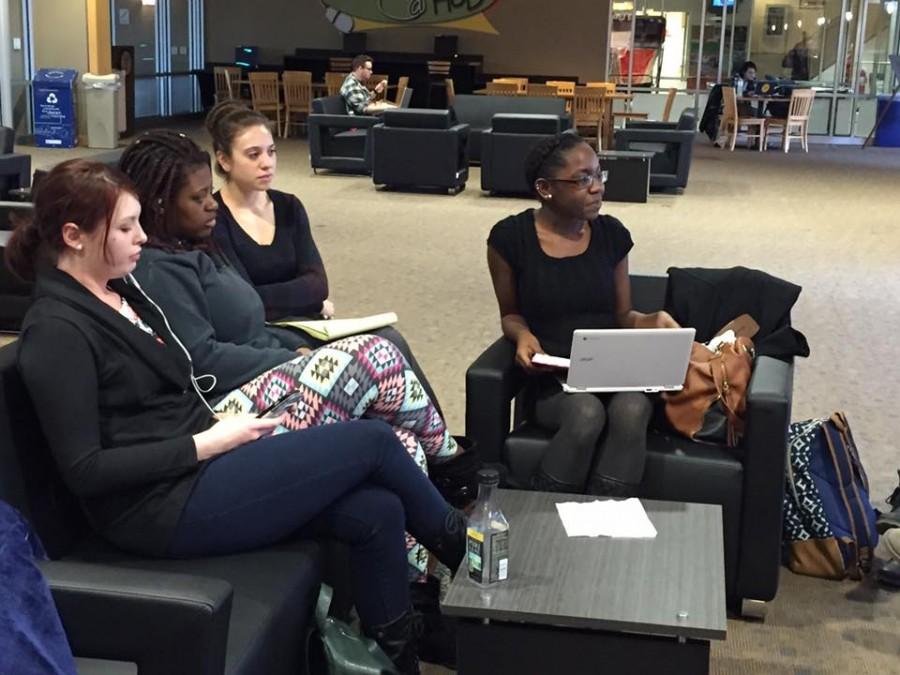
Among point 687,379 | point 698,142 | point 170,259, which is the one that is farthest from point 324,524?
point 698,142

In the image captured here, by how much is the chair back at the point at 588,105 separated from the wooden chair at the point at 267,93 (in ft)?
14.1

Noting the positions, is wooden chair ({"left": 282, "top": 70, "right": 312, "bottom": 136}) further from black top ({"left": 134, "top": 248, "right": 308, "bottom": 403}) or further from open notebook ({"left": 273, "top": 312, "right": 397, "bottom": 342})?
black top ({"left": 134, "top": 248, "right": 308, "bottom": 403})

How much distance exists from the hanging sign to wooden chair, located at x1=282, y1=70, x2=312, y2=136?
2.43 meters

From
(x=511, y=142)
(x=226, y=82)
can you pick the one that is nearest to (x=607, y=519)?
(x=511, y=142)

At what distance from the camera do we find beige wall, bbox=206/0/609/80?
18.2 m

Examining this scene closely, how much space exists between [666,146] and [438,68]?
699 cm

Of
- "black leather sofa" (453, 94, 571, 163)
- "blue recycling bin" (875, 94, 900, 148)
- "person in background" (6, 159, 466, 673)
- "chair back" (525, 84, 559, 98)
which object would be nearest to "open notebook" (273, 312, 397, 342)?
"person in background" (6, 159, 466, 673)

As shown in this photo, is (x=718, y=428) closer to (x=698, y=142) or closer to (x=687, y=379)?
(x=687, y=379)

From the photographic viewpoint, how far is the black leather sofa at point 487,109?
12.1 m

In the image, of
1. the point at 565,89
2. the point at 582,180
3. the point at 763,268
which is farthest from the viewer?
the point at 565,89

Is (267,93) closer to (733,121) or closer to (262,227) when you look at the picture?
(733,121)

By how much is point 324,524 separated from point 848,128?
56.7 ft

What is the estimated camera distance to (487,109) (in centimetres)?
1238

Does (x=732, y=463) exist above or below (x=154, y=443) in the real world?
below
